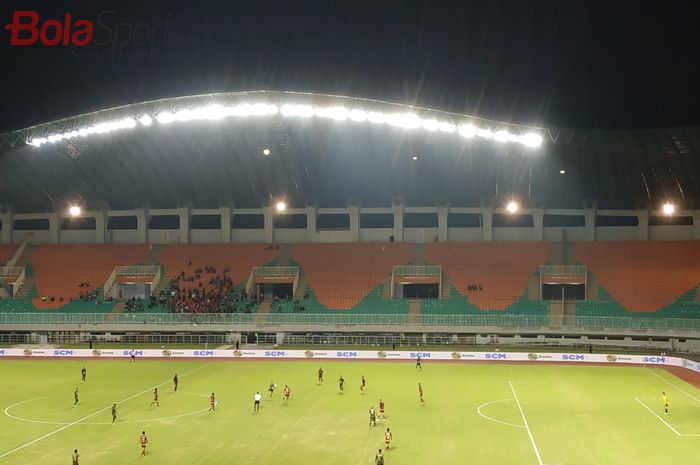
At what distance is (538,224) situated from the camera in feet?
235

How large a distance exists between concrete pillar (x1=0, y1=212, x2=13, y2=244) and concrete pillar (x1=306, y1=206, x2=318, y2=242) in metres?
34.9

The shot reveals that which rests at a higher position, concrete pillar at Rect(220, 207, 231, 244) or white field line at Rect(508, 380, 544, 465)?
concrete pillar at Rect(220, 207, 231, 244)

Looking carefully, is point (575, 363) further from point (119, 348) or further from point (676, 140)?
point (119, 348)

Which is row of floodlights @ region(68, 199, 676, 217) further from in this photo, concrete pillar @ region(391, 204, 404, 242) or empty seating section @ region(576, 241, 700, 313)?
concrete pillar @ region(391, 204, 404, 242)

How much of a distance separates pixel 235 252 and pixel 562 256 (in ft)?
112

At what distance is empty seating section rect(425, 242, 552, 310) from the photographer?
212 ft

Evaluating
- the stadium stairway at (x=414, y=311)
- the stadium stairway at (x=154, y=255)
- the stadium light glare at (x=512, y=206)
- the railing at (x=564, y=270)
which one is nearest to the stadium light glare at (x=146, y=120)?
the stadium stairway at (x=154, y=255)

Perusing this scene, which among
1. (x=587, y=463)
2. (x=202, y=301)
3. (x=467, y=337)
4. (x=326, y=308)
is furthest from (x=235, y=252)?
(x=587, y=463)

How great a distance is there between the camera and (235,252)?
74.0 metres

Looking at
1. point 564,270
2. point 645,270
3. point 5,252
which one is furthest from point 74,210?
point 645,270

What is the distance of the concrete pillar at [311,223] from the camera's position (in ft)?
245

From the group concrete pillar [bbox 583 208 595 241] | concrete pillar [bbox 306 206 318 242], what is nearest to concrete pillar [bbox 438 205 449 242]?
concrete pillar [bbox 306 206 318 242]

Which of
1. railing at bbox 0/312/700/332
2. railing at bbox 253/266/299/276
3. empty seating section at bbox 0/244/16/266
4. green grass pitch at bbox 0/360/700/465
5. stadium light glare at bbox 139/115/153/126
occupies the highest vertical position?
stadium light glare at bbox 139/115/153/126

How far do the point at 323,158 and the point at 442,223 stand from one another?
1670 cm
